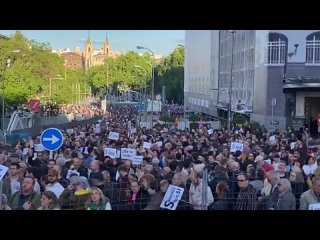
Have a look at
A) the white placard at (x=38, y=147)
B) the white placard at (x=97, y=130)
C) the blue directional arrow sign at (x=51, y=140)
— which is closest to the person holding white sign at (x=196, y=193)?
the blue directional arrow sign at (x=51, y=140)

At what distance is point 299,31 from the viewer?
8.12 m

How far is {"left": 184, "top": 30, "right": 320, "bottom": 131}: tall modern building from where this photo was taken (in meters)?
9.30

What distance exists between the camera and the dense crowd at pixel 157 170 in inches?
269

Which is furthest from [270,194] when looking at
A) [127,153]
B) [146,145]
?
[146,145]

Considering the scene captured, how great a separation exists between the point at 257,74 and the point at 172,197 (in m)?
4.30

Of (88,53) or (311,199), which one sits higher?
(88,53)

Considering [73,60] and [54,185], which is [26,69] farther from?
[54,185]

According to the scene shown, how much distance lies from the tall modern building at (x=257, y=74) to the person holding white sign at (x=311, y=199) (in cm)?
232

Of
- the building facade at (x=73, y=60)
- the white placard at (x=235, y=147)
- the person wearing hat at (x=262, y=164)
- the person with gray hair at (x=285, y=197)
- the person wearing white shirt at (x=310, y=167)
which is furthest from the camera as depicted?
the building facade at (x=73, y=60)

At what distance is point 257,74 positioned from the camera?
35.0 feet

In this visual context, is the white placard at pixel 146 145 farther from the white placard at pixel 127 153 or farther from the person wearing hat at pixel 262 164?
the person wearing hat at pixel 262 164

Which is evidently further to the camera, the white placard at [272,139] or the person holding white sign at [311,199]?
the white placard at [272,139]
